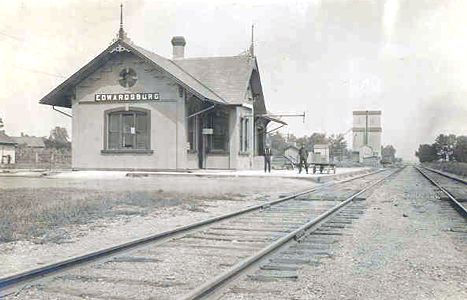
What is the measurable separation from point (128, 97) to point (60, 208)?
16586mm

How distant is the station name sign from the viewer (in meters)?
26.6

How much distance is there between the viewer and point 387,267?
618 centimetres

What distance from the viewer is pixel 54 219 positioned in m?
9.56

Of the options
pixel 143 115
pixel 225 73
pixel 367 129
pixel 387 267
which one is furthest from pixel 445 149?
pixel 387 267

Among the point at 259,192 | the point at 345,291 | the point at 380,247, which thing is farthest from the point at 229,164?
the point at 345,291

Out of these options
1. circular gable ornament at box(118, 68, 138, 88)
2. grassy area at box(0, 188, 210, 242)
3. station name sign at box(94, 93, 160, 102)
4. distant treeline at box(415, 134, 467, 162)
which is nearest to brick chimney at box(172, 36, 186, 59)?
circular gable ornament at box(118, 68, 138, 88)

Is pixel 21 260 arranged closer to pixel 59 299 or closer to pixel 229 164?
pixel 59 299

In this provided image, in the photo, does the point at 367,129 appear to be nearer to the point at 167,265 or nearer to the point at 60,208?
the point at 60,208

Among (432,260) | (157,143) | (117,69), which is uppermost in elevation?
(117,69)

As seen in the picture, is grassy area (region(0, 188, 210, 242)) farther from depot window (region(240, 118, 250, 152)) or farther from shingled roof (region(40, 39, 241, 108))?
depot window (region(240, 118, 250, 152))

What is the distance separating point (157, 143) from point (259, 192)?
9752mm

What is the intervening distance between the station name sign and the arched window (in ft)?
1.79

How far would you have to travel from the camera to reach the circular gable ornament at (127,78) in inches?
1066

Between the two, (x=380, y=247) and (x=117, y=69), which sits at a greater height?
(x=117, y=69)
